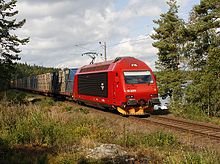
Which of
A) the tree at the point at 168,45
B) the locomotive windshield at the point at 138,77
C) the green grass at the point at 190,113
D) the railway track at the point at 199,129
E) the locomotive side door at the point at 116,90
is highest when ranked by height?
the tree at the point at 168,45

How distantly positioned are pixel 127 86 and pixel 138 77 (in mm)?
1139

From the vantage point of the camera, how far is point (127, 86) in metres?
17.8

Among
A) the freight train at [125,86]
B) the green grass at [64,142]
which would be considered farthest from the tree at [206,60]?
the green grass at [64,142]

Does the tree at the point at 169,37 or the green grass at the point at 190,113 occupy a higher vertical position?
the tree at the point at 169,37

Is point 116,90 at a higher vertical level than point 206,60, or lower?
lower

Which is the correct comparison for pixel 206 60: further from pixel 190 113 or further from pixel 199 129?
pixel 199 129

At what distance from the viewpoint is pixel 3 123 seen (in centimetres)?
1138

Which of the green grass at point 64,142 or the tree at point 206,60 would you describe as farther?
the tree at point 206,60

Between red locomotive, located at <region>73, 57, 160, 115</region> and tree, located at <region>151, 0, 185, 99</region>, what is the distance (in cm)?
1965

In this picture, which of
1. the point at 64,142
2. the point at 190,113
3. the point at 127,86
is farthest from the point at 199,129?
the point at 64,142

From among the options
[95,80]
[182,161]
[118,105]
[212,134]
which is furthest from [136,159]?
[95,80]

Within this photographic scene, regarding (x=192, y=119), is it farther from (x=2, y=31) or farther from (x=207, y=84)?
(x=2, y=31)

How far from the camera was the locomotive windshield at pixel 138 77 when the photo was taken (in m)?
18.1

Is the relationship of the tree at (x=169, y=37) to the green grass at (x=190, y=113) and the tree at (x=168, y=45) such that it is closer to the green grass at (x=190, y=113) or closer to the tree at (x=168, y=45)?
the tree at (x=168, y=45)
